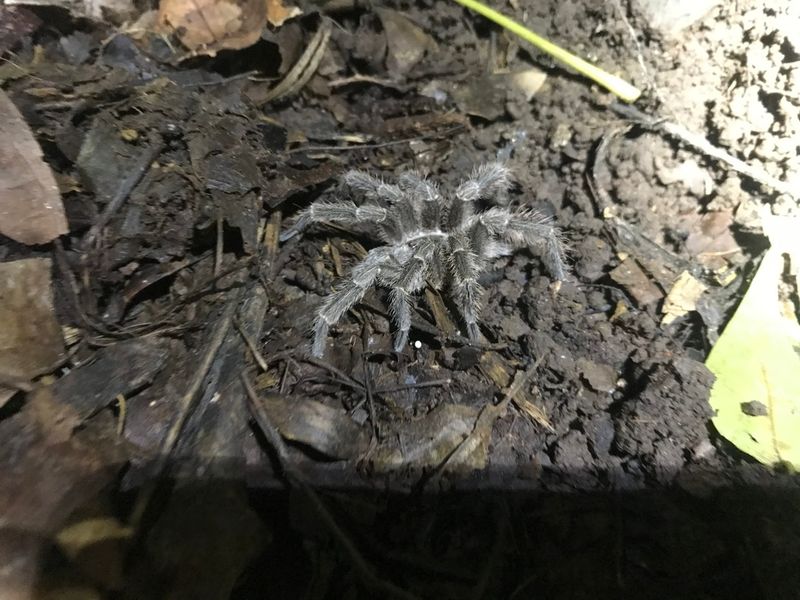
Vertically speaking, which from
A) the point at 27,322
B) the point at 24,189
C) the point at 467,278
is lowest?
the point at 27,322

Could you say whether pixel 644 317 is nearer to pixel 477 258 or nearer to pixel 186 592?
pixel 477 258

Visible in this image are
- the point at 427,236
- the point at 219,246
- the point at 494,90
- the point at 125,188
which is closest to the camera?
the point at 125,188

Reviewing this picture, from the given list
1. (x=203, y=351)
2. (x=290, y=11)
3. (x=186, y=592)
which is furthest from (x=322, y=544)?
(x=290, y=11)

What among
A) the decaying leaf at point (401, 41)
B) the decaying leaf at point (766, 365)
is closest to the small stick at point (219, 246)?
the decaying leaf at point (401, 41)

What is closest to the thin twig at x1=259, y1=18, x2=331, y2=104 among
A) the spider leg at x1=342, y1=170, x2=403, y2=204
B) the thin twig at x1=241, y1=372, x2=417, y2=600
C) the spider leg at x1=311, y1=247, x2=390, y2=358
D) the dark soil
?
the dark soil

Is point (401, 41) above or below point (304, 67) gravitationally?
above

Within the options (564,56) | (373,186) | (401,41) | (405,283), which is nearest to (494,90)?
(564,56)

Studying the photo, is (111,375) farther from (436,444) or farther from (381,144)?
(381,144)
